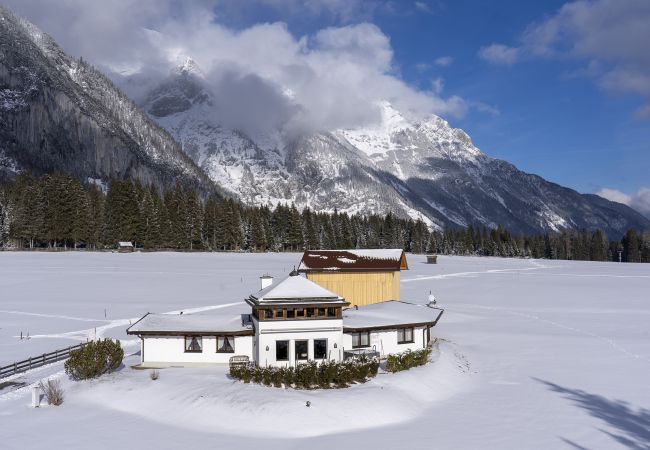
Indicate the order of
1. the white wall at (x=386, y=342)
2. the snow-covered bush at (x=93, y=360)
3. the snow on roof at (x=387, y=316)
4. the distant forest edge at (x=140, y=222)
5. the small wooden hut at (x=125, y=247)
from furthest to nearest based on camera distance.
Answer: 1. the small wooden hut at (x=125, y=247)
2. the distant forest edge at (x=140, y=222)
3. the snow on roof at (x=387, y=316)
4. the white wall at (x=386, y=342)
5. the snow-covered bush at (x=93, y=360)

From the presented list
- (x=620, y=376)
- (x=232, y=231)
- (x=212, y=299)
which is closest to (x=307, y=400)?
(x=620, y=376)

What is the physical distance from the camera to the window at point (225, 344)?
1292 inches

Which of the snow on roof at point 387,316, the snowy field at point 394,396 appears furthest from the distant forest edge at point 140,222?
the snow on roof at point 387,316

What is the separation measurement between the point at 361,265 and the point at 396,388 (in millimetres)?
19563

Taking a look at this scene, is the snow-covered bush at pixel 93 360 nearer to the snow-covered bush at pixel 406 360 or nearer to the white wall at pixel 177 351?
the white wall at pixel 177 351

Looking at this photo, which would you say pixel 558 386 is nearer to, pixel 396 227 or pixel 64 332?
pixel 64 332

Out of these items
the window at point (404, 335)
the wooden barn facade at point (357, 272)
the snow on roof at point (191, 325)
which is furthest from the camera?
the wooden barn facade at point (357, 272)

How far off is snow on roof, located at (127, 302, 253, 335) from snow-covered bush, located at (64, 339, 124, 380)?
148 cm

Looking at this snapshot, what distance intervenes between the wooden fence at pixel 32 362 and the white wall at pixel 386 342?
16488 mm

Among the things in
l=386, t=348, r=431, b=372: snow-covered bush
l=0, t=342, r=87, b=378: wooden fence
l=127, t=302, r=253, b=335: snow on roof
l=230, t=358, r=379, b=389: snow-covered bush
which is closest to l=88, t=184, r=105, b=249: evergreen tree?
l=0, t=342, r=87, b=378: wooden fence

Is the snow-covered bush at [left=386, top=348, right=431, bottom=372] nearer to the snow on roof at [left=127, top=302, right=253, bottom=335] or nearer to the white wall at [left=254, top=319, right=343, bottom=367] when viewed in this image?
the white wall at [left=254, top=319, right=343, bottom=367]

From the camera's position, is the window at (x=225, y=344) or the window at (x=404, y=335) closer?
the window at (x=225, y=344)

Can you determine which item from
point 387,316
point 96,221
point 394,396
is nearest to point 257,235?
point 96,221

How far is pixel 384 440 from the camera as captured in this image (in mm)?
22281
